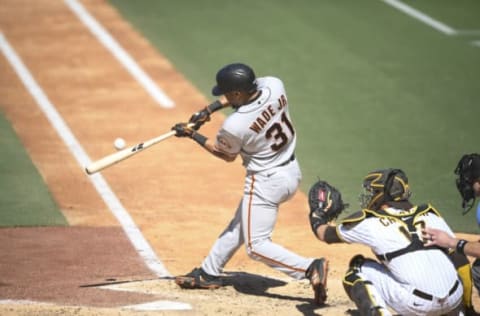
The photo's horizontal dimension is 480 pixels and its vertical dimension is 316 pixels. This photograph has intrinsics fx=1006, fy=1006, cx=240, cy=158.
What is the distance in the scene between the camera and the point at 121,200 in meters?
12.0

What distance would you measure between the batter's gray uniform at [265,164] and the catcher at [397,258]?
1113mm

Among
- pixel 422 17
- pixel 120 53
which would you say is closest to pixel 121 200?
pixel 120 53

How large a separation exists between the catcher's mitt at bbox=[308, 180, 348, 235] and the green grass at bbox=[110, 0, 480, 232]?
366 cm

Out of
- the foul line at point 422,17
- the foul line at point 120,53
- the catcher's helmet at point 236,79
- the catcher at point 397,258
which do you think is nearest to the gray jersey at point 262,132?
the catcher's helmet at point 236,79

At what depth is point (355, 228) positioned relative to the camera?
24.8 ft

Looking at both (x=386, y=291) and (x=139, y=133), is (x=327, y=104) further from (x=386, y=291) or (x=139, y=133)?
(x=386, y=291)

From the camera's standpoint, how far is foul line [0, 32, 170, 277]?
10.4 meters

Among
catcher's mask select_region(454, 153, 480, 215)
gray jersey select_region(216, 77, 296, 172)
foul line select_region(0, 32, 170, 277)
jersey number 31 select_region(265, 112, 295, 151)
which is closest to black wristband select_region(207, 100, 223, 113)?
gray jersey select_region(216, 77, 296, 172)

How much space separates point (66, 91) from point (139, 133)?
7.36 feet

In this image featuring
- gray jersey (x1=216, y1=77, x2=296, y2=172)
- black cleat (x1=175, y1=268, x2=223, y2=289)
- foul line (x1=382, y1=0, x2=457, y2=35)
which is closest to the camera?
gray jersey (x1=216, y1=77, x2=296, y2=172)

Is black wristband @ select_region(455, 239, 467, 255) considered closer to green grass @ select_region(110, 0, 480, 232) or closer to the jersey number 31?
the jersey number 31

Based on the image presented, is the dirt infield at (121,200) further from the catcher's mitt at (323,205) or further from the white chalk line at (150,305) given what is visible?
the catcher's mitt at (323,205)

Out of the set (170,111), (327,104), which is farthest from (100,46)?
(327,104)

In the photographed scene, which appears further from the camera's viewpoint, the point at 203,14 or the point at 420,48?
the point at 203,14
